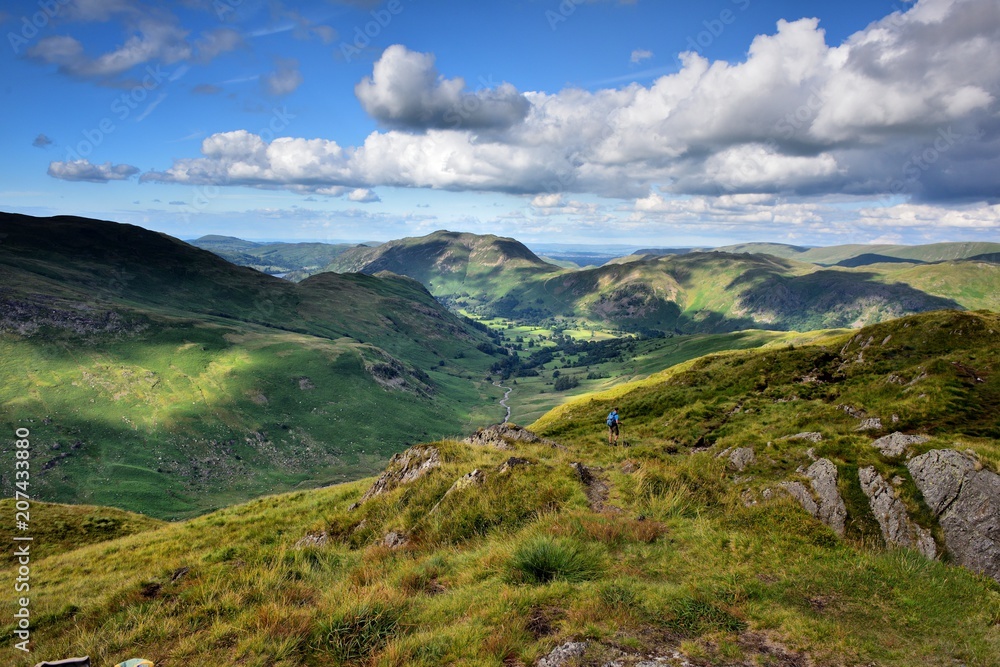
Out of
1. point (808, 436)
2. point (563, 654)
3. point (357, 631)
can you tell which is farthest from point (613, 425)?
point (357, 631)

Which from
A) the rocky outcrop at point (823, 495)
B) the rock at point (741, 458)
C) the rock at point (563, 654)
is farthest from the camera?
the rock at point (741, 458)

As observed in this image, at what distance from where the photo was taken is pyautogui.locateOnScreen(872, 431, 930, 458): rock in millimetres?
18031

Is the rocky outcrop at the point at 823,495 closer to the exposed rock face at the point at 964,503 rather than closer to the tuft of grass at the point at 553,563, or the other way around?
the exposed rock face at the point at 964,503

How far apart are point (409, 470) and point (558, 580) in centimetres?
1342

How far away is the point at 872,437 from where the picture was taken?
2073 centimetres

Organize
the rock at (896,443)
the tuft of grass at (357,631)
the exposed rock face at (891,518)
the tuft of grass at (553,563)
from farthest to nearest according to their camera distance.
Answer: the rock at (896,443) → the exposed rock face at (891,518) → the tuft of grass at (553,563) → the tuft of grass at (357,631)

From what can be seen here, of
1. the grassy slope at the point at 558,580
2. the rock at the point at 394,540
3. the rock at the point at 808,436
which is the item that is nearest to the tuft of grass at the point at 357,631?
the grassy slope at the point at 558,580

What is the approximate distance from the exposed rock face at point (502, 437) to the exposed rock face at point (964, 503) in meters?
18.4

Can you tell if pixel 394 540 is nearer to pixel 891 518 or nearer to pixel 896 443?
pixel 891 518

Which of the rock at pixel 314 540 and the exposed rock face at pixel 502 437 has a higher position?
the exposed rock face at pixel 502 437

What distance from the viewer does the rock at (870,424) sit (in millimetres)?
21609

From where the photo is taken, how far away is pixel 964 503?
1512 centimetres

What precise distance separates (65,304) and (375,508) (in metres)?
249

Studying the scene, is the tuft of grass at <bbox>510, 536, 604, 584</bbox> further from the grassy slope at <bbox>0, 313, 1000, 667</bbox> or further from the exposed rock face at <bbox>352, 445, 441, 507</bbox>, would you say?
A: the exposed rock face at <bbox>352, 445, 441, 507</bbox>
